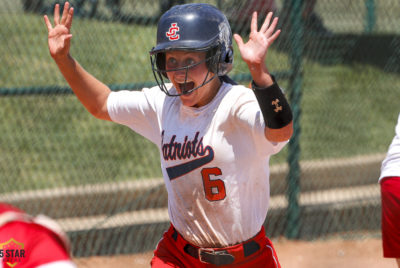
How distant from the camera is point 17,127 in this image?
5.41 meters

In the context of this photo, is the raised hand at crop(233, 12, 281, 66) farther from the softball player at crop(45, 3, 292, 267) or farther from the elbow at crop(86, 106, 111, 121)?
the elbow at crop(86, 106, 111, 121)

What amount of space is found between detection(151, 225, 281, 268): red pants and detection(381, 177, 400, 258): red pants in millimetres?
718

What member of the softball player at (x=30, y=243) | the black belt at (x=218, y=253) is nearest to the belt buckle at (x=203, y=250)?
the black belt at (x=218, y=253)

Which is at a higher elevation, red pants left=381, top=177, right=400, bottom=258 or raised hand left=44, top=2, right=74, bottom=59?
raised hand left=44, top=2, right=74, bottom=59

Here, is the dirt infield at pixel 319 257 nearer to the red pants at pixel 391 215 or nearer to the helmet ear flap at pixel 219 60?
the red pants at pixel 391 215

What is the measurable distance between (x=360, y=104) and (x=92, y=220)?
2.97m

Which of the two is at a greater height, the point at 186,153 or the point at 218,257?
the point at 186,153

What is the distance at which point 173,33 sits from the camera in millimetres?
2893

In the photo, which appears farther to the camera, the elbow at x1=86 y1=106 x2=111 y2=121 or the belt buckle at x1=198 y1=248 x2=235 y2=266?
the elbow at x1=86 y1=106 x2=111 y2=121

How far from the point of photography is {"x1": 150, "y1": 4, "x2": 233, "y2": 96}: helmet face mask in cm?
285

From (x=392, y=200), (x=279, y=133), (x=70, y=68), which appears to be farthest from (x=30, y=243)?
(x=392, y=200)

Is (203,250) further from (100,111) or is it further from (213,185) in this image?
(100,111)

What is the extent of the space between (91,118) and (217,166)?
3.34m

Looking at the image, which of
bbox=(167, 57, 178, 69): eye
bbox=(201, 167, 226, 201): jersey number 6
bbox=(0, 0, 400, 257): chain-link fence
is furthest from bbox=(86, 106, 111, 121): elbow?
bbox=(0, 0, 400, 257): chain-link fence
